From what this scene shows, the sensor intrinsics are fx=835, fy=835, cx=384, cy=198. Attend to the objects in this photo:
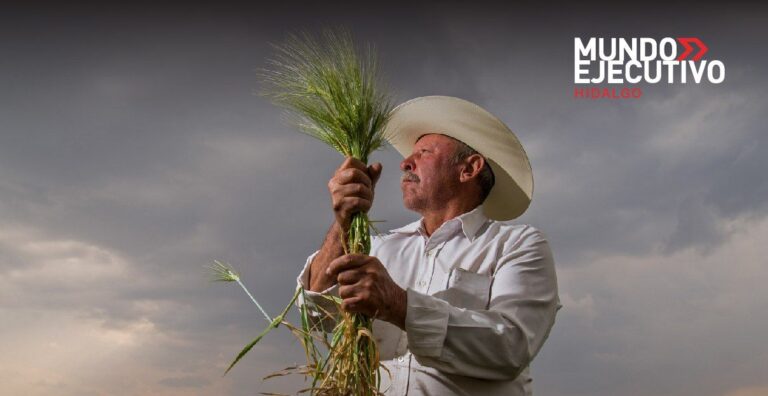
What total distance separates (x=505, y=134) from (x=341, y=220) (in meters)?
1.51

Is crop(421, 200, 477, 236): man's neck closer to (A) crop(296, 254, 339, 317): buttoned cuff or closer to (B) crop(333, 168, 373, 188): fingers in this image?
(A) crop(296, 254, 339, 317): buttoned cuff

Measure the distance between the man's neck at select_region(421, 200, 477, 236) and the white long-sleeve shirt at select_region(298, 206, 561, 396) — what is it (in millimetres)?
50

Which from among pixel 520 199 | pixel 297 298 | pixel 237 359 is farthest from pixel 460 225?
pixel 237 359

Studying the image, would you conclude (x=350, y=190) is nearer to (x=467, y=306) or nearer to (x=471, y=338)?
(x=471, y=338)

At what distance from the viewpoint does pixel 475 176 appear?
3.93 metres

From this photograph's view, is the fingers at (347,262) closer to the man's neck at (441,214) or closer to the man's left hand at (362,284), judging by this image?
the man's left hand at (362,284)

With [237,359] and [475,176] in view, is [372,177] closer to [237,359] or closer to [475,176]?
[237,359]

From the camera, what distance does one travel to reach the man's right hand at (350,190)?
2715mm

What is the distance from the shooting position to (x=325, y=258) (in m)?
3.11

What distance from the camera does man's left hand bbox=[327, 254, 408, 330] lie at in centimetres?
258

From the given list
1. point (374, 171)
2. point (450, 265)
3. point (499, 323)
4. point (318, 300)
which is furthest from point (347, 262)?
point (450, 265)

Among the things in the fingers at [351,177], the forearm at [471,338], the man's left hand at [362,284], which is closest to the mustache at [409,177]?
the forearm at [471,338]

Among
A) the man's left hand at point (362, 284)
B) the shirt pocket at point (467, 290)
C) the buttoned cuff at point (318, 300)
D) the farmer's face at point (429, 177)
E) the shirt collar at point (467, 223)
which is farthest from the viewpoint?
the farmer's face at point (429, 177)

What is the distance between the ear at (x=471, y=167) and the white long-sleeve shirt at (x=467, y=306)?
0.17m
